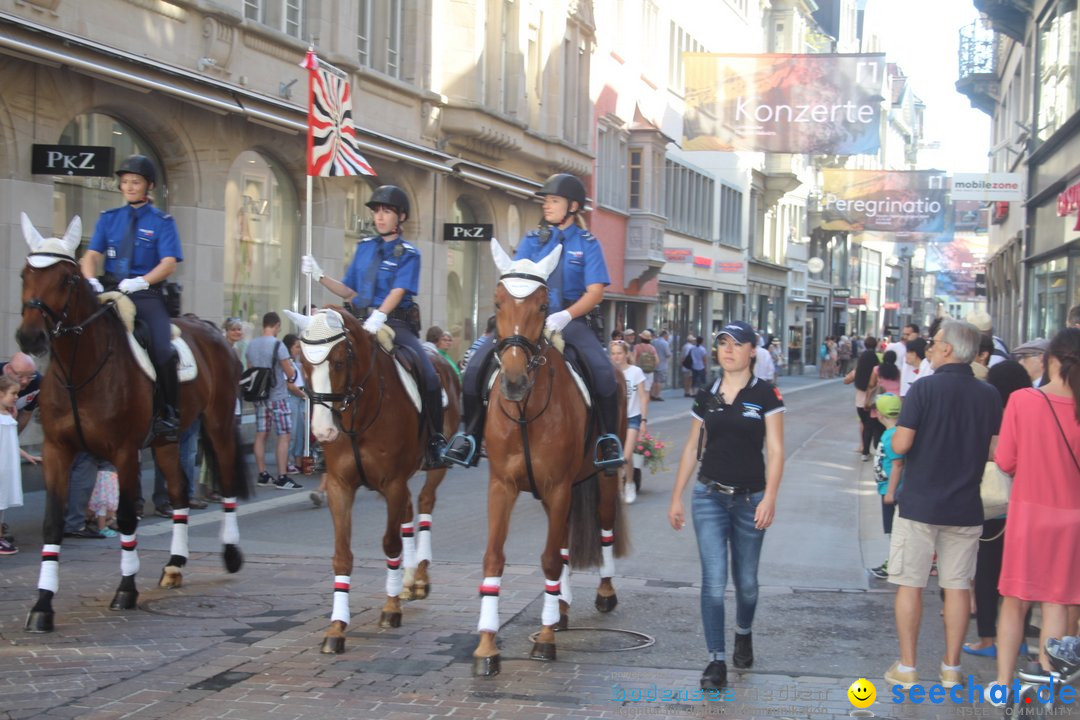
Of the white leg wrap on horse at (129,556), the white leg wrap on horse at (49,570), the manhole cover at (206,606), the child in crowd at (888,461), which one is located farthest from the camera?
the white leg wrap on horse at (129,556)

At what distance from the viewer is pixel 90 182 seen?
16.5 meters

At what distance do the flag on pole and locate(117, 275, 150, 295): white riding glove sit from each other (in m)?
7.65

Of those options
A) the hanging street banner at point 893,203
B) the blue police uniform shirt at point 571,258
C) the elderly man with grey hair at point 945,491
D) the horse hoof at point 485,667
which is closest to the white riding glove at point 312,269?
the blue police uniform shirt at point 571,258

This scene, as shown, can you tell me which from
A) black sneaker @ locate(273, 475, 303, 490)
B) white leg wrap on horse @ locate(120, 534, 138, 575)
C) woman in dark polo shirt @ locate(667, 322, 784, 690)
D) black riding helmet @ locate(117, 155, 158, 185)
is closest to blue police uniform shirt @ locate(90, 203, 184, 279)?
black riding helmet @ locate(117, 155, 158, 185)

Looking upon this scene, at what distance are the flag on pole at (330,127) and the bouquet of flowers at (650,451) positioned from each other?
5552mm

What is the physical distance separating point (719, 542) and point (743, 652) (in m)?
0.70

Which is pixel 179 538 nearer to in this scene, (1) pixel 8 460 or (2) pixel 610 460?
(1) pixel 8 460

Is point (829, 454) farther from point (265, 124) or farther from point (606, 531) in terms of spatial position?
point (606, 531)

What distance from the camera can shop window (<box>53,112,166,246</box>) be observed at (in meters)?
15.9

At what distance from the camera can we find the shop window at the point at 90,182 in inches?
627

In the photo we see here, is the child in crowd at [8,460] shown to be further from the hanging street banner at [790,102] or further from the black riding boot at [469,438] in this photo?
the hanging street banner at [790,102]

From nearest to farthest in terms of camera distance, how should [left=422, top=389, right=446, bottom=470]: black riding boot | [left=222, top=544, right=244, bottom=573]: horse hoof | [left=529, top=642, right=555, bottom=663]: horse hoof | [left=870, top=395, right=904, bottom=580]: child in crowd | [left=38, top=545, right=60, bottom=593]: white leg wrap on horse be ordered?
[left=529, top=642, right=555, bottom=663]: horse hoof, [left=870, top=395, right=904, bottom=580]: child in crowd, [left=38, top=545, right=60, bottom=593]: white leg wrap on horse, [left=422, top=389, right=446, bottom=470]: black riding boot, [left=222, top=544, right=244, bottom=573]: horse hoof

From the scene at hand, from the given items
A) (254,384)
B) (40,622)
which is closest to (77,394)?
(40,622)

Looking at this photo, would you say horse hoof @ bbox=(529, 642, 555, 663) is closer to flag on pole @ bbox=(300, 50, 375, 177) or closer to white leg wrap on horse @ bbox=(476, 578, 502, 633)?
white leg wrap on horse @ bbox=(476, 578, 502, 633)
